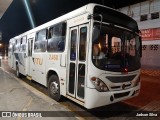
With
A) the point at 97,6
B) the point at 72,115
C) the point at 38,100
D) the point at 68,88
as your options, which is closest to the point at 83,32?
the point at 97,6

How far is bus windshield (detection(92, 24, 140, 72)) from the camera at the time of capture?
4984mm

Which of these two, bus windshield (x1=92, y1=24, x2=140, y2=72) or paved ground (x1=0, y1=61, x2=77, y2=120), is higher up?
bus windshield (x1=92, y1=24, x2=140, y2=72)

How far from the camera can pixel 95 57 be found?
195 inches

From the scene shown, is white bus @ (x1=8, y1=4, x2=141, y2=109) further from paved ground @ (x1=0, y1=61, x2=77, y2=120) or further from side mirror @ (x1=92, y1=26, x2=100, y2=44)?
paved ground @ (x1=0, y1=61, x2=77, y2=120)

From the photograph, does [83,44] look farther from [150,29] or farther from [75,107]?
[150,29]

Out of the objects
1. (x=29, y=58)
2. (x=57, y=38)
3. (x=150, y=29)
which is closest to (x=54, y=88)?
(x=57, y=38)

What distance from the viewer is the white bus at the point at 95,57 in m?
4.95

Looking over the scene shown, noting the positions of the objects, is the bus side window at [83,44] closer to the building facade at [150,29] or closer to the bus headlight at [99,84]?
the bus headlight at [99,84]

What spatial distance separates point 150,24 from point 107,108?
1396cm

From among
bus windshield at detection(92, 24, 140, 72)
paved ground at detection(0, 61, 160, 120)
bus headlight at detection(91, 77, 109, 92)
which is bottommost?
paved ground at detection(0, 61, 160, 120)

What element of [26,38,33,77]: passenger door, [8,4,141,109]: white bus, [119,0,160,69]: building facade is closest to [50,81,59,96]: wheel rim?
[8,4,141,109]: white bus

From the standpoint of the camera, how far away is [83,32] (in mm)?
5383

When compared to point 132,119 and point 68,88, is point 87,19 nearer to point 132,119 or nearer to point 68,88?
point 68,88

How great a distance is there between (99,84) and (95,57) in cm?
70
